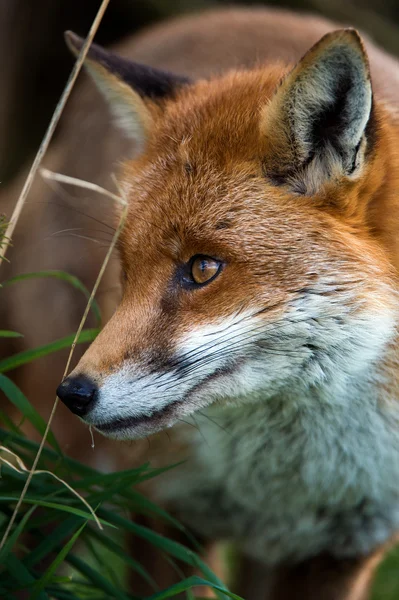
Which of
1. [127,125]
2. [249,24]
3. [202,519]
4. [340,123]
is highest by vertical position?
[249,24]

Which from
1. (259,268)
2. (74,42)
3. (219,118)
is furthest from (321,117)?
(74,42)

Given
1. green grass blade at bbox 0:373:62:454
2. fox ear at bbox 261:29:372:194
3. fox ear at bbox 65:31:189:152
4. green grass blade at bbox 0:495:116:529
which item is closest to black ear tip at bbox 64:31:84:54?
fox ear at bbox 65:31:189:152

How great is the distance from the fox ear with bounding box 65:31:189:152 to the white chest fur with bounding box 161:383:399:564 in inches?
50.6

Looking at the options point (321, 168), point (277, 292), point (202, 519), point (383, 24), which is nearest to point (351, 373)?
point (277, 292)

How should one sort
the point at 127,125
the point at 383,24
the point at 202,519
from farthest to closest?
the point at 383,24 < the point at 202,519 < the point at 127,125

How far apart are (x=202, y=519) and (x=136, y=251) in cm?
161

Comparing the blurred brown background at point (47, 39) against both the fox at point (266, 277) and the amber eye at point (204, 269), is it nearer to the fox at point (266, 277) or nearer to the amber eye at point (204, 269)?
the fox at point (266, 277)

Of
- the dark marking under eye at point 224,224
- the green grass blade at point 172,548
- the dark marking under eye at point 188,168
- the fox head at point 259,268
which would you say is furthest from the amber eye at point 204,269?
the green grass blade at point 172,548

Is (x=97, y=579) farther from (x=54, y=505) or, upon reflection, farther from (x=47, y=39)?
(x=47, y=39)

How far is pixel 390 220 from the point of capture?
A: 3008 millimetres

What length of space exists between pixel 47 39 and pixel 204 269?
220 inches

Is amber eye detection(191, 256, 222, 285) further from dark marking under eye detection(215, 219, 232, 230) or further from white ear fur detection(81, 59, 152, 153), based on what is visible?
white ear fur detection(81, 59, 152, 153)

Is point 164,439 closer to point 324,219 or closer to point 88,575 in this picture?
point 88,575

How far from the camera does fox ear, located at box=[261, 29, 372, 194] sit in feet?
8.64
